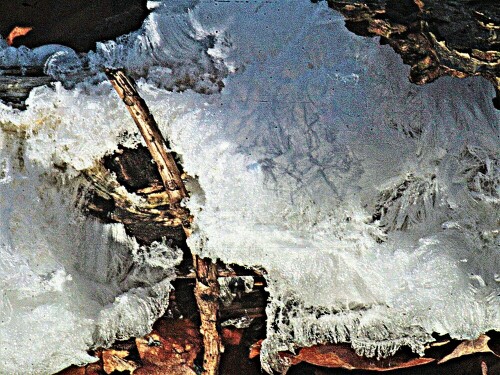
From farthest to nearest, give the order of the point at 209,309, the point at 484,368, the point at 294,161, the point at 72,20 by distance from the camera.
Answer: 1. the point at 484,368
2. the point at 209,309
3. the point at 72,20
4. the point at 294,161

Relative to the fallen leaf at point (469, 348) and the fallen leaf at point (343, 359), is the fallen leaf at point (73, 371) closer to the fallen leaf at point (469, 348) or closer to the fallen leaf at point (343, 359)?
the fallen leaf at point (343, 359)

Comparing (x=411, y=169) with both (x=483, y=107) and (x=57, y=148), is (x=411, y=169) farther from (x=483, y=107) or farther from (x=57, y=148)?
(x=57, y=148)

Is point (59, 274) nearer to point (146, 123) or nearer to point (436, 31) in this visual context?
point (146, 123)

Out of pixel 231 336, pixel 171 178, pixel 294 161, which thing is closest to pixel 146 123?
pixel 171 178

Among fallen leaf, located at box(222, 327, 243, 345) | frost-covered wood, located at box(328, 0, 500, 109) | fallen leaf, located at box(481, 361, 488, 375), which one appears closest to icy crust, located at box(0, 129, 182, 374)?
fallen leaf, located at box(222, 327, 243, 345)

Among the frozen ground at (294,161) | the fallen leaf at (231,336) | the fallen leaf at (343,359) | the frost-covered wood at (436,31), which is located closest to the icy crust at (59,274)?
the frozen ground at (294,161)

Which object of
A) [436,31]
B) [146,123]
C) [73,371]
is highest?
[436,31]
